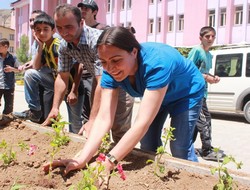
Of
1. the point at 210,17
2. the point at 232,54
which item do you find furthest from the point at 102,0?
the point at 232,54

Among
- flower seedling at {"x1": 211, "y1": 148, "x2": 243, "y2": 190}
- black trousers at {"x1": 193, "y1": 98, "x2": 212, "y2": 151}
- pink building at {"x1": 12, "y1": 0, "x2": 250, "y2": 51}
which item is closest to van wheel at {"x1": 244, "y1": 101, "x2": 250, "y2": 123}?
black trousers at {"x1": 193, "y1": 98, "x2": 212, "y2": 151}

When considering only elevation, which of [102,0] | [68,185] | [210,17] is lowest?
[68,185]

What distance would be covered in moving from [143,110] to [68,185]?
0.60 meters

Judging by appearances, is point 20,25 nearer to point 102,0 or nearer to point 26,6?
point 26,6

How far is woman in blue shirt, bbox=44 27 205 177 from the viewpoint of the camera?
212cm

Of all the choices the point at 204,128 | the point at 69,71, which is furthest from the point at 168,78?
the point at 204,128

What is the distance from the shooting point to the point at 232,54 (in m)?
9.95

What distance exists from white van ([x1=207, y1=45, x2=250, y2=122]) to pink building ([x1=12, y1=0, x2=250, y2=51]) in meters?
12.5

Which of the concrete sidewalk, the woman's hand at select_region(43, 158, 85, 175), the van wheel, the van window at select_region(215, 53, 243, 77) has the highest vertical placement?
the van window at select_region(215, 53, 243, 77)

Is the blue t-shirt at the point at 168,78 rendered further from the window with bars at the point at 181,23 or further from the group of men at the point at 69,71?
the window with bars at the point at 181,23

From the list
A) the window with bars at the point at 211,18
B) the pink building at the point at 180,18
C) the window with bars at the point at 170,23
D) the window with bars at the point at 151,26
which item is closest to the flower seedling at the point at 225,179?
the pink building at the point at 180,18

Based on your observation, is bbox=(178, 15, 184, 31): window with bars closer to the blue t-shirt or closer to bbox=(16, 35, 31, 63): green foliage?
bbox=(16, 35, 31, 63): green foliage

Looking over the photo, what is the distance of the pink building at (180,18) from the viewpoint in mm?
22594

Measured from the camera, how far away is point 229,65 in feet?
33.0
